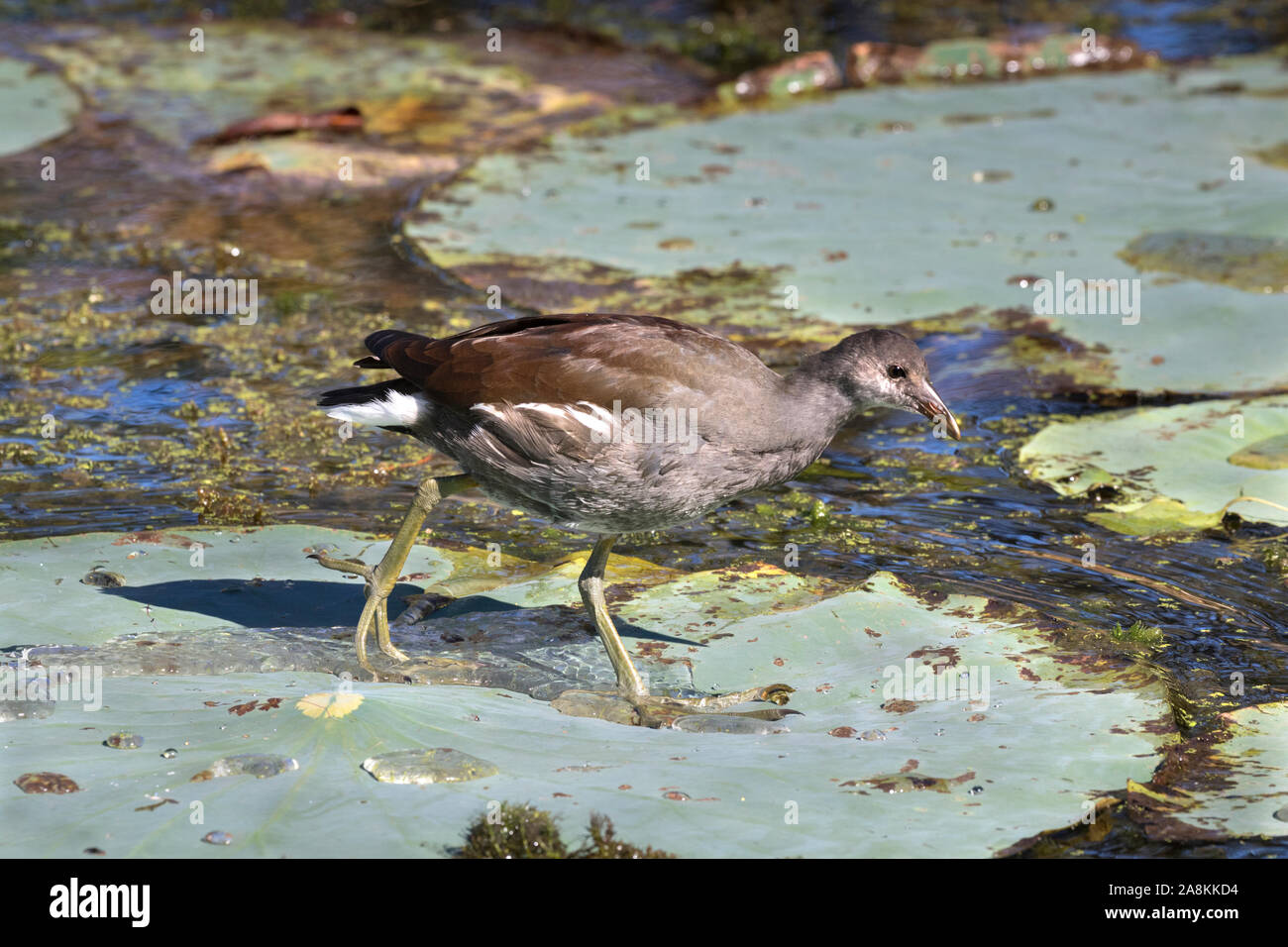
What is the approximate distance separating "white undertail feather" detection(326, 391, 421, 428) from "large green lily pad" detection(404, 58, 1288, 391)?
307 cm

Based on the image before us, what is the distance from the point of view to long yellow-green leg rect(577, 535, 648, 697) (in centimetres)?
501

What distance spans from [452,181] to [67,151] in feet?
10.0

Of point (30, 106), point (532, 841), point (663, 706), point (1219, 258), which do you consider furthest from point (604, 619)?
point (30, 106)

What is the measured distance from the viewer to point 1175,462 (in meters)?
6.69

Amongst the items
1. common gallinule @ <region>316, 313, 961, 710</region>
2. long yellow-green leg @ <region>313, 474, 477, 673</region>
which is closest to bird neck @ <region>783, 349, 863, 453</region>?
common gallinule @ <region>316, 313, 961, 710</region>

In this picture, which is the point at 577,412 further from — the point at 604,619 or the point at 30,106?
the point at 30,106

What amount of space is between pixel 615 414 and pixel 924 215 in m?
4.85

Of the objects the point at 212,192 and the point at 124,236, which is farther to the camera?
the point at 212,192

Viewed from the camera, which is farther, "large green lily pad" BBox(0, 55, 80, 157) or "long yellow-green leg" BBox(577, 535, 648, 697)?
"large green lily pad" BBox(0, 55, 80, 157)

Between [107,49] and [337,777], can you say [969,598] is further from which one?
[107,49]

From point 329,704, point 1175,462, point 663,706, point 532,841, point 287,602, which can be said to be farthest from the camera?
point 1175,462

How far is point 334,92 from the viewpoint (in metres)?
11.5

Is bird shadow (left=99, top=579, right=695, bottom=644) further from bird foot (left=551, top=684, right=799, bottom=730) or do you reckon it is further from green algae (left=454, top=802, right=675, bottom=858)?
green algae (left=454, top=802, right=675, bottom=858)
